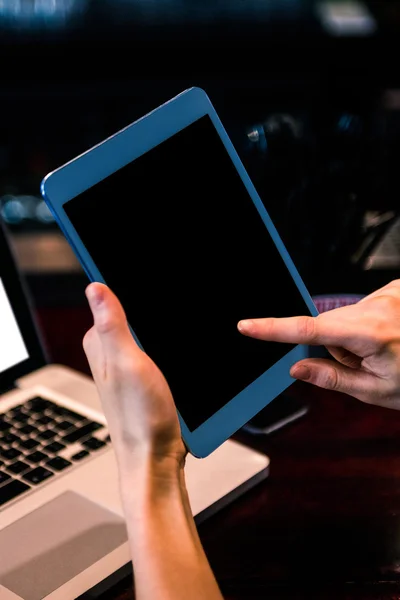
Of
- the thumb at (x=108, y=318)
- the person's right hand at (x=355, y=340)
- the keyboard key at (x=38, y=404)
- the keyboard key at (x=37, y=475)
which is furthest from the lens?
the keyboard key at (x=38, y=404)

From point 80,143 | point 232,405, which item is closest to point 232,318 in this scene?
point 232,405

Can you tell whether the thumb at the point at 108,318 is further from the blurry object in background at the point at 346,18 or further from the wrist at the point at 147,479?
the blurry object in background at the point at 346,18

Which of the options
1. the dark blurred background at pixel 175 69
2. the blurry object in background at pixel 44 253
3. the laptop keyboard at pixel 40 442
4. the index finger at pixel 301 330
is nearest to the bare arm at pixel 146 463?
the index finger at pixel 301 330

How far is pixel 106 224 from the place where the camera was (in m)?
0.56

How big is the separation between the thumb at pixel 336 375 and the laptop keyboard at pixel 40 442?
0.23m

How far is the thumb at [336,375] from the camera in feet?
2.07

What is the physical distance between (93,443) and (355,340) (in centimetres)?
29

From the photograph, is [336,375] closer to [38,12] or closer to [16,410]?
[16,410]

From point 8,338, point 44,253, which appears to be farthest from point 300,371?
point 44,253

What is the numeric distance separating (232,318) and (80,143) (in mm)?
1299

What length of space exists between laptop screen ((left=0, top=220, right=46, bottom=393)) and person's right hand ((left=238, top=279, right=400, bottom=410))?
333 mm

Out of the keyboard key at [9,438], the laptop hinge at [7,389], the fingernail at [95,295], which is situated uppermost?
the fingernail at [95,295]

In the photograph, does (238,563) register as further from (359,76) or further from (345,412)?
(359,76)

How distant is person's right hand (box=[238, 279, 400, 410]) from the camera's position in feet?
1.92
